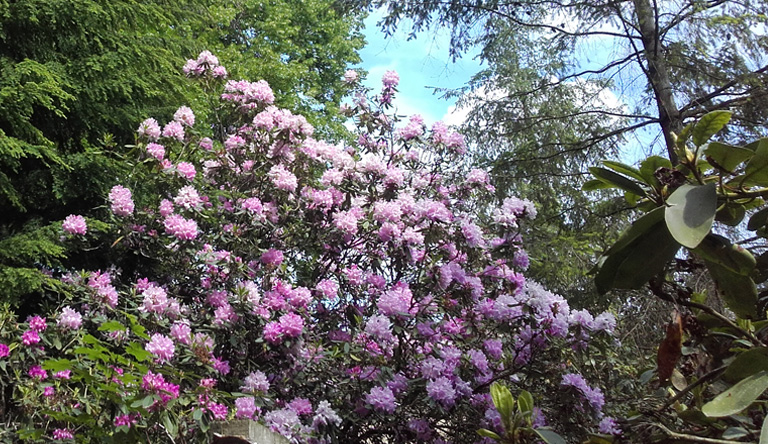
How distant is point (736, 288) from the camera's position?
1.51 meters

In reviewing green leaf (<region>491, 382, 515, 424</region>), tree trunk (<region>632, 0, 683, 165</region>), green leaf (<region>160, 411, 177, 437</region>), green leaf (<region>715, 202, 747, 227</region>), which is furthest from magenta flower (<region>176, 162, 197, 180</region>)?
tree trunk (<region>632, 0, 683, 165</region>)

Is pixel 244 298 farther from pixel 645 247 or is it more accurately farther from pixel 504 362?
pixel 645 247

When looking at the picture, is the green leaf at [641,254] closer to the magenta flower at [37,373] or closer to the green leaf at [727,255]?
the green leaf at [727,255]

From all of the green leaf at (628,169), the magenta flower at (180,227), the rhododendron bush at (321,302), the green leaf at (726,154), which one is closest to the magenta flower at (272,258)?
the rhododendron bush at (321,302)

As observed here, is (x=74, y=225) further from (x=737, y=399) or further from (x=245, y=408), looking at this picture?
(x=737, y=399)

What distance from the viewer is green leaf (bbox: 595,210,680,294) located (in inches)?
55.1

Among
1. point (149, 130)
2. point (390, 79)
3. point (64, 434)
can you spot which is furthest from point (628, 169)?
point (149, 130)

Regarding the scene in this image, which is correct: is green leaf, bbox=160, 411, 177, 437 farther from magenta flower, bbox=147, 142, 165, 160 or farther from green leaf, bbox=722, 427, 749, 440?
magenta flower, bbox=147, 142, 165, 160

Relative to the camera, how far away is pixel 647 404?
10.3ft

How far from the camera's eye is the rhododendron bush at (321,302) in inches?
138

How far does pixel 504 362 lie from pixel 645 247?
2501 millimetres

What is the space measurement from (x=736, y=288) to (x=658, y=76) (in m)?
5.37

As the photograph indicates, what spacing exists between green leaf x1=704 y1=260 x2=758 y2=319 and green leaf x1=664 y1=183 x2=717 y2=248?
0.28 metres

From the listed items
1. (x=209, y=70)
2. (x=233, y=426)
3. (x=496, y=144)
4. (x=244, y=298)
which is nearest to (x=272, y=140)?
(x=209, y=70)
